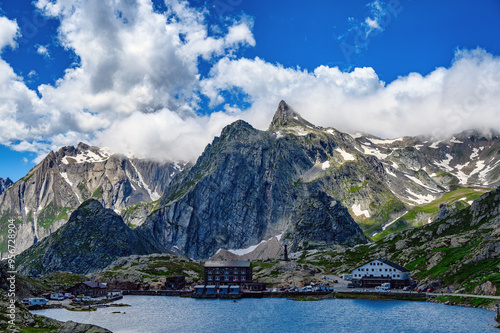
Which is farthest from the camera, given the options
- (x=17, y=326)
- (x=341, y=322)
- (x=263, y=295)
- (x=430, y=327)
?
(x=263, y=295)

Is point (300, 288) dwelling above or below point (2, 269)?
below

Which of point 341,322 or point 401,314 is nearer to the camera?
point 341,322

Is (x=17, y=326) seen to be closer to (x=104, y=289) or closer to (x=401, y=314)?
(x=401, y=314)

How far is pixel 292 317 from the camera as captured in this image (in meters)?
120

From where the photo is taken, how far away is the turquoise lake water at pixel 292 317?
102 m

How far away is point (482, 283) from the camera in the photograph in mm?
126062

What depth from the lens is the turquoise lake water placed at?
102 meters

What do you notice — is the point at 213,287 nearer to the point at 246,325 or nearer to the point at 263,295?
the point at 263,295

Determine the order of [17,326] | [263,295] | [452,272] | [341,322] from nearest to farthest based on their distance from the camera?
[17,326] → [341,322] → [452,272] → [263,295]

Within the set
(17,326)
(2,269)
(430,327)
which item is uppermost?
(2,269)

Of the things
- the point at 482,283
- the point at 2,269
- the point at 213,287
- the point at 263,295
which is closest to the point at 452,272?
the point at 482,283

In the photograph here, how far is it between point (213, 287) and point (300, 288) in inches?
1398

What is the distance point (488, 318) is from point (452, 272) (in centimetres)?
4662

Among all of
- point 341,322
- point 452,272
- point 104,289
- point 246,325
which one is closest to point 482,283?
point 452,272
